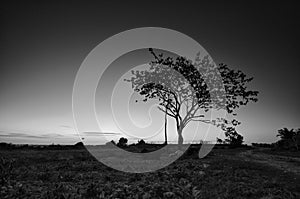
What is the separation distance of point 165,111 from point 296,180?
30144 mm

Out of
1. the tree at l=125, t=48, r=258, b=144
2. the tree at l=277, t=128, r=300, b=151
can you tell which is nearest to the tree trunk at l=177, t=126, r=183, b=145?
the tree at l=125, t=48, r=258, b=144

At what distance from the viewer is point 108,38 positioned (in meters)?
33.0

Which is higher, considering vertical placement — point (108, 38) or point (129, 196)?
point (108, 38)

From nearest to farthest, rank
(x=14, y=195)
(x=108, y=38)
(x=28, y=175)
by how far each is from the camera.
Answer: (x=14, y=195) < (x=28, y=175) < (x=108, y=38)

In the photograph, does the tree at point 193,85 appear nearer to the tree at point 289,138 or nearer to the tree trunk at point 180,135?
the tree trunk at point 180,135

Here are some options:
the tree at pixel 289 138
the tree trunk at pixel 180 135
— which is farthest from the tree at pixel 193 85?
the tree at pixel 289 138

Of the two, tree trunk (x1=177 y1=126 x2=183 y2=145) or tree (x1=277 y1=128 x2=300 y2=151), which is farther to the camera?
tree (x1=277 y1=128 x2=300 y2=151)

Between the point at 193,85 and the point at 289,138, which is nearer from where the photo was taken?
the point at 193,85

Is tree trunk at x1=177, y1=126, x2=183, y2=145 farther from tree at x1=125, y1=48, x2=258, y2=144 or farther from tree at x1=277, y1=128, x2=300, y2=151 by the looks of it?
tree at x1=277, y1=128, x2=300, y2=151

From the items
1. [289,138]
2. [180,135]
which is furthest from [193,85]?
[289,138]

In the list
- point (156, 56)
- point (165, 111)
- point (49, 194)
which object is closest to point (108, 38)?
point (156, 56)

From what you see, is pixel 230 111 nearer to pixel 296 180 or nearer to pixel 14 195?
pixel 296 180

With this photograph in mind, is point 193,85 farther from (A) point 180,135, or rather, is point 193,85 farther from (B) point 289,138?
(B) point 289,138

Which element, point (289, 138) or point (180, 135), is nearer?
point (180, 135)
